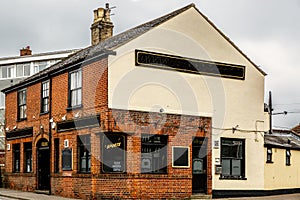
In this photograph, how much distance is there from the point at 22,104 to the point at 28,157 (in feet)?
9.75

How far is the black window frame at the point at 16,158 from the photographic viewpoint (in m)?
30.5

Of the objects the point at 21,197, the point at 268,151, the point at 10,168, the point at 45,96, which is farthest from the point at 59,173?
the point at 268,151

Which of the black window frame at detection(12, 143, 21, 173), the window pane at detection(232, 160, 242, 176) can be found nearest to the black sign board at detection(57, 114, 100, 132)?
the black window frame at detection(12, 143, 21, 173)

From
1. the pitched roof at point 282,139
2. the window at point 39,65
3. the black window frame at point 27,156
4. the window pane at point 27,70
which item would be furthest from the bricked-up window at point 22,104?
the window pane at point 27,70

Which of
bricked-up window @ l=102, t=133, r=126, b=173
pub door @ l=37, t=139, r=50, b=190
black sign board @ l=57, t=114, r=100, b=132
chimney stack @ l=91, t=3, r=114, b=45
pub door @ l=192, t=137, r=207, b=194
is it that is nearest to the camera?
bricked-up window @ l=102, t=133, r=126, b=173

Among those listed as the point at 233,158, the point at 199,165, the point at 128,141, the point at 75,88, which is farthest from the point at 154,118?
the point at 233,158

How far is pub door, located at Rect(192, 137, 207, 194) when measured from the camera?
79.9ft

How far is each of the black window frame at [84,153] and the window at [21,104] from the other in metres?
7.23

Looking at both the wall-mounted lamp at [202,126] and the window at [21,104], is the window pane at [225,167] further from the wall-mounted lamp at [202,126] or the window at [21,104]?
the window at [21,104]

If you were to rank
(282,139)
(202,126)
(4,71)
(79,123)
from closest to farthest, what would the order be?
(79,123)
(202,126)
(282,139)
(4,71)

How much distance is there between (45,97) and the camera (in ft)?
91.0

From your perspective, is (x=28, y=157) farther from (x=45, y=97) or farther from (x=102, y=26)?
(x=102, y=26)

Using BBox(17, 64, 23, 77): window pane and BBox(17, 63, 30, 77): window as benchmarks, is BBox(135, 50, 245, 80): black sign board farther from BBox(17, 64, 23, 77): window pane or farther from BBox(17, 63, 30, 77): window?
BBox(17, 64, 23, 77): window pane

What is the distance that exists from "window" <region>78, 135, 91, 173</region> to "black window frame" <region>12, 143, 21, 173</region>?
747 centimetres
